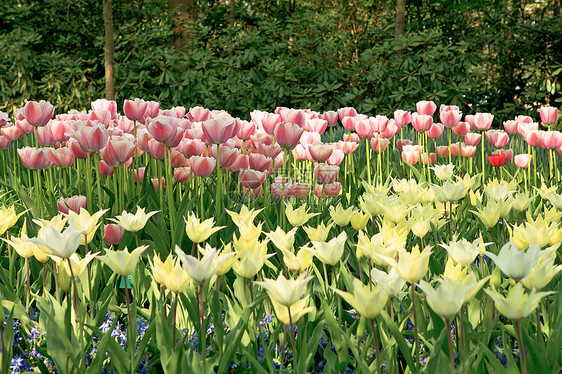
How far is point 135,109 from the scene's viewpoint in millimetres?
2643

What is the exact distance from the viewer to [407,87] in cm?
820

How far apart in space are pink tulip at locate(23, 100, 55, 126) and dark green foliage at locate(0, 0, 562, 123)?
5.92m

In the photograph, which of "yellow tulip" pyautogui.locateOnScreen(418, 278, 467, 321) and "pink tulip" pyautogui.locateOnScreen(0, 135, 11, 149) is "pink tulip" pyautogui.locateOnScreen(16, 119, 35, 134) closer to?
"pink tulip" pyautogui.locateOnScreen(0, 135, 11, 149)

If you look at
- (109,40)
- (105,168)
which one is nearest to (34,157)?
(105,168)

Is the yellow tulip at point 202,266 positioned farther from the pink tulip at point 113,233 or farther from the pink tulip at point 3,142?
the pink tulip at point 3,142

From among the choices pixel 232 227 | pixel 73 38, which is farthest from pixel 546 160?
pixel 73 38

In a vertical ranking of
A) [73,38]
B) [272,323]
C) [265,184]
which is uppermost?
[73,38]

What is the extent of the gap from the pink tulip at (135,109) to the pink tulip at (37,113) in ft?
1.13

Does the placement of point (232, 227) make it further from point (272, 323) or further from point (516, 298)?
point (516, 298)

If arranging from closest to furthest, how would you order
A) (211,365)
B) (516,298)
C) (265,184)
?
(516,298) → (211,365) → (265,184)

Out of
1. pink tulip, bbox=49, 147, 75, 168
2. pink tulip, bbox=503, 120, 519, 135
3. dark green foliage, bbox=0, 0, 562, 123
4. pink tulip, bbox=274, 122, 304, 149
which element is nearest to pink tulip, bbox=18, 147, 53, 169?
pink tulip, bbox=49, 147, 75, 168

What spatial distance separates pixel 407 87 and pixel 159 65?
4.25 meters

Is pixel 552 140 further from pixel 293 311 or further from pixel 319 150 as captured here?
pixel 293 311

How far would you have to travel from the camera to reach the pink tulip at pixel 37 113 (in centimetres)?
252
